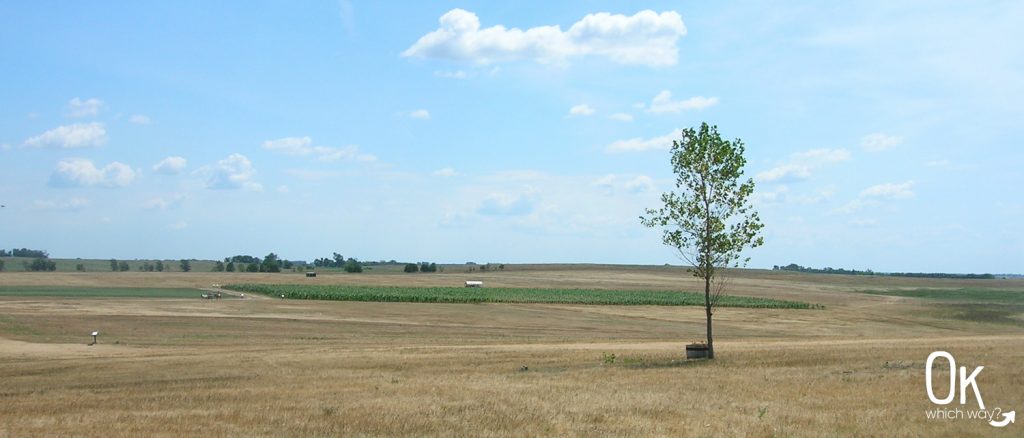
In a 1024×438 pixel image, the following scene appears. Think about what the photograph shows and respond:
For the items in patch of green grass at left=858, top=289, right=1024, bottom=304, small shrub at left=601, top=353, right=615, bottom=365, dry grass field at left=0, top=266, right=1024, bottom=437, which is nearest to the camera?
dry grass field at left=0, top=266, right=1024, bottom=437

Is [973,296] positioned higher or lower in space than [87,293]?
lower

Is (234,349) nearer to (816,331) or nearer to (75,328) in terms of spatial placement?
(75,328)

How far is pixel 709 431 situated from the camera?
1775 cm

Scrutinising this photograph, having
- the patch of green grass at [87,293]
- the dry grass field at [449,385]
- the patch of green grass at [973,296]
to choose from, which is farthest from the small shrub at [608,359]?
the patch of green grass at [973,296]

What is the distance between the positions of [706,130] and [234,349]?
2565 centimetres

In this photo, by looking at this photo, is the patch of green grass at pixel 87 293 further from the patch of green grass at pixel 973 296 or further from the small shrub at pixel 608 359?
the patch of green grass at pixel 973 296

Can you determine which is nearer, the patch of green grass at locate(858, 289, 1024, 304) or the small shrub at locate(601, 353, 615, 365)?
the small shrub at locate(601, 353, 615, 365)

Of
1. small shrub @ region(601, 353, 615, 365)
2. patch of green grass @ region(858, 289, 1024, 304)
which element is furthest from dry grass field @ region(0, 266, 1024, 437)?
patch of green grass @ region(858, 289, 1024, 304)

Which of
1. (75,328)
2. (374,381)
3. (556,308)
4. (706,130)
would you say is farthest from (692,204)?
(556,308)

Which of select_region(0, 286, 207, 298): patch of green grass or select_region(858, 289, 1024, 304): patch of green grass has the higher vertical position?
select_region(0, 286, 207, 298): patch of green grass

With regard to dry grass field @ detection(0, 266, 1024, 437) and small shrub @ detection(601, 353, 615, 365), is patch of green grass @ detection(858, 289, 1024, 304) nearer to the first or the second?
dry grass field @ detection(0, 266, 1024, 437)

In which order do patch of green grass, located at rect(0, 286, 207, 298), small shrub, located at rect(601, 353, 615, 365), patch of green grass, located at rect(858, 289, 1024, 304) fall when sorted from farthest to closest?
patch of green grass, located at rect(858, 289, 1024, 304), patch of green grass, located at rect(0, 286, 207, 298), small shrub, located at rect(601, 353, 615, 365)

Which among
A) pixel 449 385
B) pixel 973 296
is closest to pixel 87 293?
pixel 449 385

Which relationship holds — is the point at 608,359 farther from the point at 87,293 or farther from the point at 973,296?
the point at 973,296
